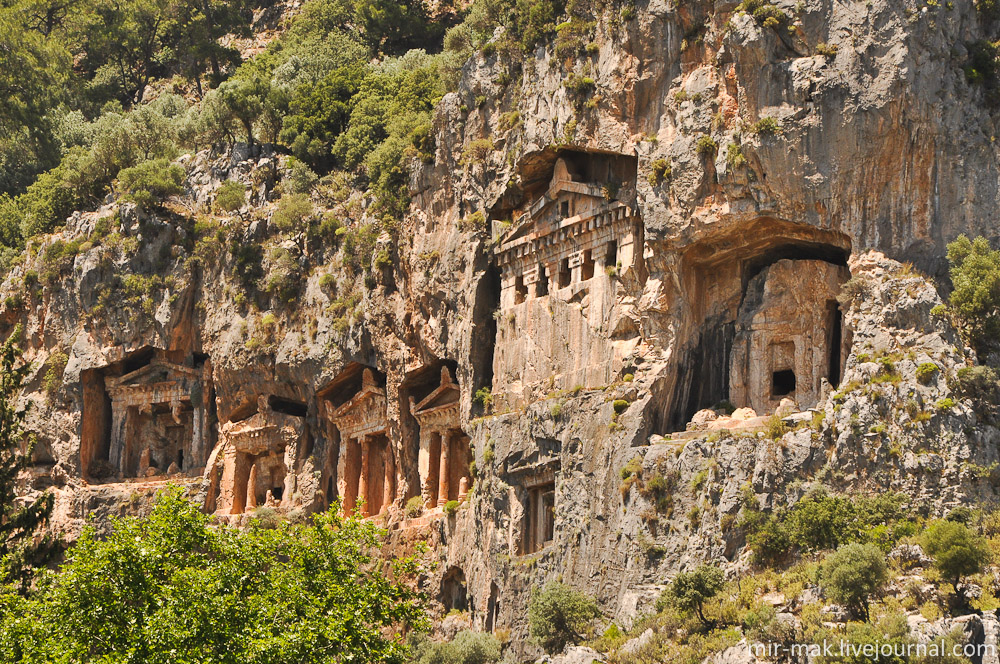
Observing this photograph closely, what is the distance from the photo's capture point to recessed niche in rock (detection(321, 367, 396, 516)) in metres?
65.2

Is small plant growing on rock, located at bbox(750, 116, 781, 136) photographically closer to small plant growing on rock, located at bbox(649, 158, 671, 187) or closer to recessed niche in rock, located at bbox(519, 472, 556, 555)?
small plant growing on rock, located at bbox(649, 158, 671, 187)

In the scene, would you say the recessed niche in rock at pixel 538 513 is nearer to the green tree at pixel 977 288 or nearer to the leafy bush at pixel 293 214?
the green tree at pixel 977 288

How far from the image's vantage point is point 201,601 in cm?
3722

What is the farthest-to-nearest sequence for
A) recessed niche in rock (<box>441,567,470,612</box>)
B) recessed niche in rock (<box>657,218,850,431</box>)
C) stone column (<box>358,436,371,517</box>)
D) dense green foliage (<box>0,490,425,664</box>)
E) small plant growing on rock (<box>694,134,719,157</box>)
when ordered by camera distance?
1. stone column (<box>358,436,371,517</box>)
2. recessed niche in rock (<box>441,567,470,612</box>)
3. small plant growing on rock (<box>694,134,719,157</box>)
4. recessed niche in rock (<box>657,218,850,431</box>)
5. dense green foliage (<box>0,490,425,664</box>)

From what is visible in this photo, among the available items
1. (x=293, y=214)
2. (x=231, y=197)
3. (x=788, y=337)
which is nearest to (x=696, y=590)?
(x=788, y=337)

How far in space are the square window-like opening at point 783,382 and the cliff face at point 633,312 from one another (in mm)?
153

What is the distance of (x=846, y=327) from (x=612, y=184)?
10960 mm

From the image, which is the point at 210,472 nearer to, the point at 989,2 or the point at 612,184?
the point at 612,184

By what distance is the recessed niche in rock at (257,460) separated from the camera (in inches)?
2704

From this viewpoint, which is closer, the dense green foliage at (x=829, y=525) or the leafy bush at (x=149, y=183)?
the dense green foliage at (x=829, y=525)

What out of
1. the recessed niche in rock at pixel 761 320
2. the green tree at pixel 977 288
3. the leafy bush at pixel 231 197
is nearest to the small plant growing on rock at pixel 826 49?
the recessed niche in rock at pixel 761 320

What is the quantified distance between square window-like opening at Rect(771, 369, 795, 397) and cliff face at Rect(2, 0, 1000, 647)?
0.15 meters

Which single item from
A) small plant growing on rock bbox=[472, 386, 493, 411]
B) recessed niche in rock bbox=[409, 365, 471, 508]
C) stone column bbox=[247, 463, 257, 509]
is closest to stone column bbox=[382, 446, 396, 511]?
recessed niche in rock bbox=[409, 365, 471, 508]

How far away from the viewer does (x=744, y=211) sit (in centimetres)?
4956
